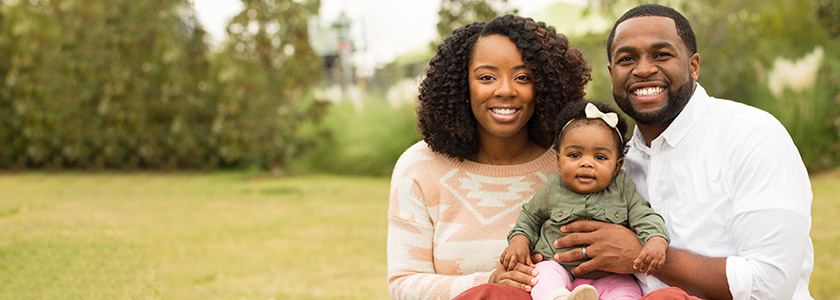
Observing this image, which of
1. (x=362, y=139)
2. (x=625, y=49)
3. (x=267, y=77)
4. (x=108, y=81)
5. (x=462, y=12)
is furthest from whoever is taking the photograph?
(x=108, y=81)

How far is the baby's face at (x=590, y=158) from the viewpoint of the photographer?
8.66ft

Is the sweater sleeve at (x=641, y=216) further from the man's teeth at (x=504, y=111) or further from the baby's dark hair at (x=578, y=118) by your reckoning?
the man's teeth at (x=504, y=111)

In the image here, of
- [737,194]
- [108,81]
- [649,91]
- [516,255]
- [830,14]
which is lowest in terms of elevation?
[516,255]

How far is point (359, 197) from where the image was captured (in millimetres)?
9578

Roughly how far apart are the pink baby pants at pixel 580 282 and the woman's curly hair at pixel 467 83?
23.8 inches

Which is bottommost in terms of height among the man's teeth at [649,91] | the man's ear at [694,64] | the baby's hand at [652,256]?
the baby's hand at [652,256]

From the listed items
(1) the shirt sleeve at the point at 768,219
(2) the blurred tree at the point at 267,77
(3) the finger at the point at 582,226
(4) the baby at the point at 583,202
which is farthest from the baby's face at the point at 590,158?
(2) the blurred tree at the point at 267,77

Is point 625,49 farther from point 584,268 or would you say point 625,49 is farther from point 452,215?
point 452,215

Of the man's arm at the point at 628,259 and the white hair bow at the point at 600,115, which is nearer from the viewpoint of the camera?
the man's arm at the point at 628,259

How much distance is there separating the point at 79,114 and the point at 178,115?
204 cm

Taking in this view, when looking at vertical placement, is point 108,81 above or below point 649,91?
above

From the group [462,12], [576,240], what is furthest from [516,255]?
[462,12]

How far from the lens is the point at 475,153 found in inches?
119

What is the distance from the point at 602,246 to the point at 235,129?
32.1 feet
